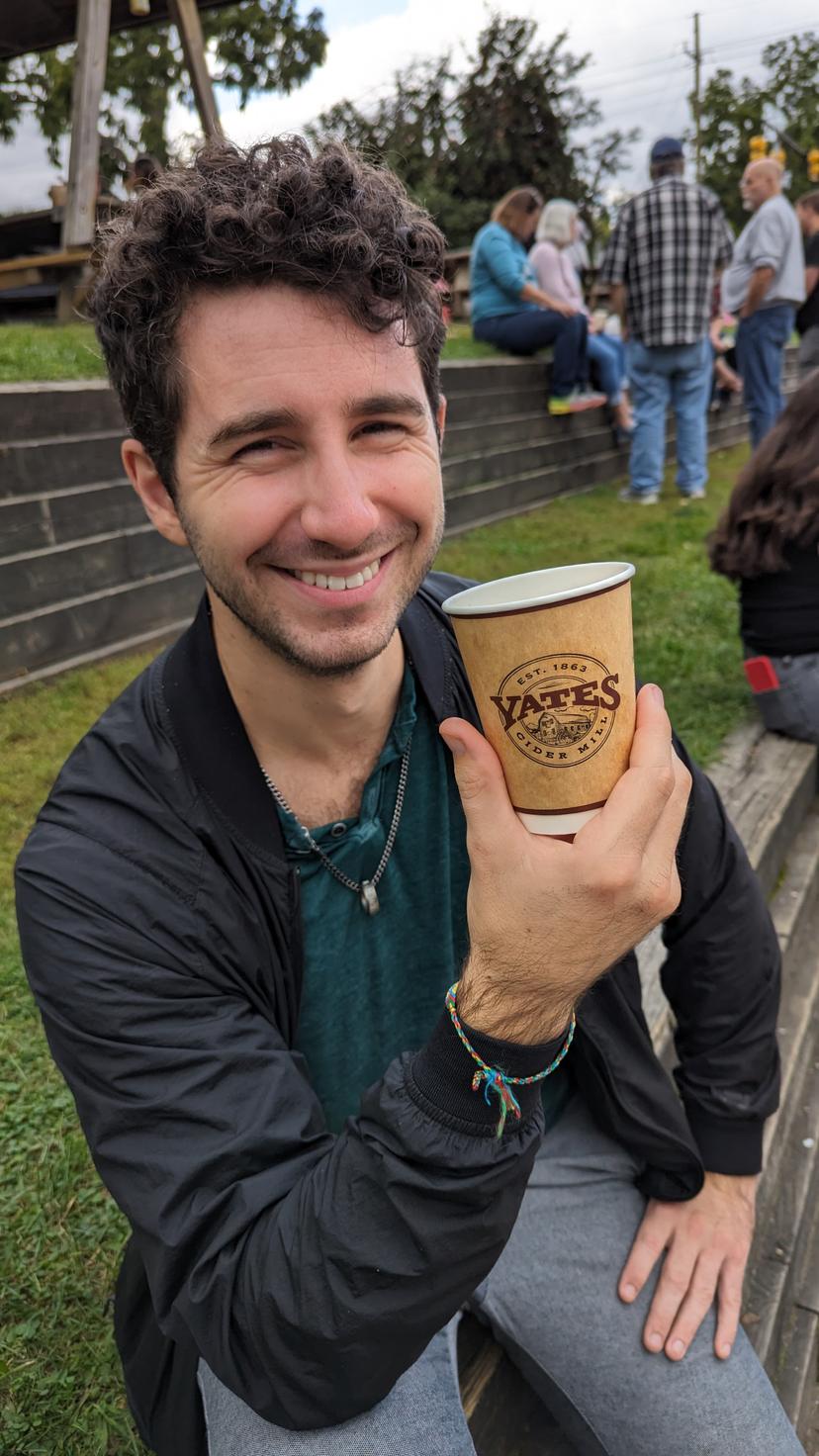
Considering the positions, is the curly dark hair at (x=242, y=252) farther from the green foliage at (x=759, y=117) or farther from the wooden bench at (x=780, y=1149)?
the green foliage at (x=759, y=117)

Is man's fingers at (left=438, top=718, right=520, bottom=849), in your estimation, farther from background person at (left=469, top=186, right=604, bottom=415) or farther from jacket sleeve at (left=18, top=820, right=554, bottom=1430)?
background person at (left=469, top=186, right=604, bottom=415)

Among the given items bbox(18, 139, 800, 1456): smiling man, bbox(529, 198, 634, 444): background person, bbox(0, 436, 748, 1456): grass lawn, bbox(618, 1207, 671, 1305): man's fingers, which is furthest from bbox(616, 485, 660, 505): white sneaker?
bbox(618, 1207, 671, 1305): man's fingers

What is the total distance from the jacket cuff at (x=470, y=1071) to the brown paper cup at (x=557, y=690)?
262 mm

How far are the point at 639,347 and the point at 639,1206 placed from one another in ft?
24.3

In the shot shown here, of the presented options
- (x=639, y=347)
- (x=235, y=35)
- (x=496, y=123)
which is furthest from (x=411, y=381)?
(x=496, y=123)

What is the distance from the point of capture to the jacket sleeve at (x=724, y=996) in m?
1.85

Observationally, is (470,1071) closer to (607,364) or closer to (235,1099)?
(235,1099)

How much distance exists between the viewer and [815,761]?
416 centimetres

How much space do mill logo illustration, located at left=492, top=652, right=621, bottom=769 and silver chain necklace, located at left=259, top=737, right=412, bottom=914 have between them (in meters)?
0.53

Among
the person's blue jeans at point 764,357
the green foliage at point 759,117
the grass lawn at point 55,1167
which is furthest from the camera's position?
the green foliage at point 759,117

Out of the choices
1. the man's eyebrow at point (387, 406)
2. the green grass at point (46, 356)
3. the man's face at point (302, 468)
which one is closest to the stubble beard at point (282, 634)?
the man's face at point (302, 468)

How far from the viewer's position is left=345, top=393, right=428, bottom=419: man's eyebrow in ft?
4.92

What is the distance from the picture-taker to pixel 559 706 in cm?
115

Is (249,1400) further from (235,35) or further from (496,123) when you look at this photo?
(496,123)
